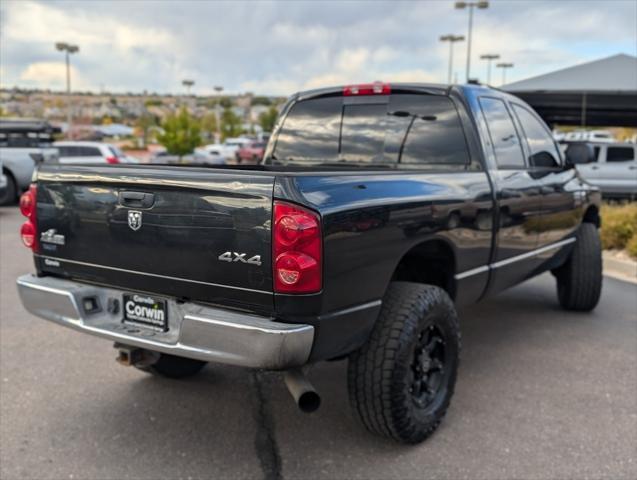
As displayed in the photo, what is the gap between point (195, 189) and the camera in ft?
9.50

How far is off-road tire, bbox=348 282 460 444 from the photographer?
3170mm

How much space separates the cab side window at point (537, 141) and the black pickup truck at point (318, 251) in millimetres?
553

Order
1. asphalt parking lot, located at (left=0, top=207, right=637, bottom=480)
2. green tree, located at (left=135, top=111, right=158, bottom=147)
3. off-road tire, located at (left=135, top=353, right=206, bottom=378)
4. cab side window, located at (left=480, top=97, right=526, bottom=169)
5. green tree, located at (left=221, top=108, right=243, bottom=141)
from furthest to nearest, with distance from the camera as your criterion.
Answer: green tree, located at (left=135, top=111, right=158, bottom=147) → green tree, located at (left=221, top=108, right=243, bottom=141) → cab side window, located at (left=480, top=97, right=526, bottom=169) → off-road tire, located at (left=135, top=353, right=206, bottom=378) → asphalt parking lot, located at (left=0, top=207, right=637, bottom=480)

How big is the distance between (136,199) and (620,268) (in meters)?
7.32

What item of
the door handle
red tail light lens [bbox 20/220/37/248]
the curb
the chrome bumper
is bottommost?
the curb

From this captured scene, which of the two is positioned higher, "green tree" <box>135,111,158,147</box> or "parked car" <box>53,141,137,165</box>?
"green tree" <box>135,111,158,147</box>

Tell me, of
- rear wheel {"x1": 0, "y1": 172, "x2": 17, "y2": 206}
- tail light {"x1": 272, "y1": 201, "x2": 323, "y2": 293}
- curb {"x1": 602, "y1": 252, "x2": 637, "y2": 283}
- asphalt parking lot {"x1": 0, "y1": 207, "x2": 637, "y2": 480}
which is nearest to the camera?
tail light {"x1": 272, "y1": 201, "x2": 323, "y2": 293}

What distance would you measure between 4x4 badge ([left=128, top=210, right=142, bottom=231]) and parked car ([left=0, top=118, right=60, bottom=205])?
12.4m

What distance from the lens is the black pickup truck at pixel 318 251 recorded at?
2.75m

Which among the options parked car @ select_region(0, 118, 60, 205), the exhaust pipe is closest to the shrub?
the exhaust pipe

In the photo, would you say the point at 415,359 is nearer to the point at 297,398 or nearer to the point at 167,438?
the point at 297,398

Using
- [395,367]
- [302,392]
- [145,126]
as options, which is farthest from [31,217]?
[145,126]

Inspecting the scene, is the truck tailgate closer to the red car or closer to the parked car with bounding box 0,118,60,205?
the parked car with bounding box 0,118,60,205

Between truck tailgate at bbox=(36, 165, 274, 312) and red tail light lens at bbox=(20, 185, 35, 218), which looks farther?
red tail light lens at bbox=(20, 185, 35, 218)
